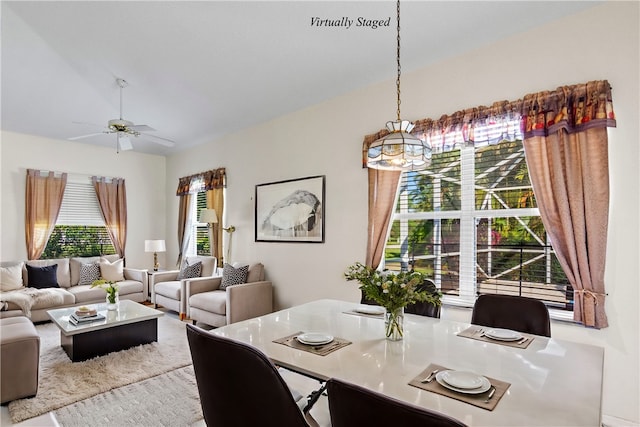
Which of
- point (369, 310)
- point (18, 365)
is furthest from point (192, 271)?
point (369, 310)

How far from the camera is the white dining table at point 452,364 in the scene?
41.8 inches

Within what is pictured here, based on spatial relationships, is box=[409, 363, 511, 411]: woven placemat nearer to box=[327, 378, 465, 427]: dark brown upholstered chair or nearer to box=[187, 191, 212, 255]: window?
box=[327, 378, 465, 427]: dark brown upholstered chair

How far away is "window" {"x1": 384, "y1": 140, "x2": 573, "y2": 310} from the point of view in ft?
8.98

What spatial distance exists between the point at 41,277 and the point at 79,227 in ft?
4.25

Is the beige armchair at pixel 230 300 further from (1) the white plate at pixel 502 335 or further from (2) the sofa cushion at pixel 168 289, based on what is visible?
(1) the white plate at pixel 502 335

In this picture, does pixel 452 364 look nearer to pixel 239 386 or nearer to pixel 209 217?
pixel 239 386

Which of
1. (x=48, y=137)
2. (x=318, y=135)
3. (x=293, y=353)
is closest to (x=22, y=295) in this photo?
(x=48, y=137)

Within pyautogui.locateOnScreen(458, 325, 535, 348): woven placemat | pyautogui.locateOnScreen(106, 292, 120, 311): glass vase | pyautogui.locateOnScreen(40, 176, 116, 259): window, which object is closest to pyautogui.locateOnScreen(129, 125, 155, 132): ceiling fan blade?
pyautogui.locateOnScreen(106, 292, 120, 311): glass vase

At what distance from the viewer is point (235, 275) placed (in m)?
4.64

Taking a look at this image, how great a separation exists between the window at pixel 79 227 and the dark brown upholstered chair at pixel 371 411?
21.1 feet

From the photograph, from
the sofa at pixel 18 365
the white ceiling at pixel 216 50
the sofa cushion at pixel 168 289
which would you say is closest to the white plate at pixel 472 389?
the white ceiling at pixel 216 50

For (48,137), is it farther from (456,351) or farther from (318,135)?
(456,351)

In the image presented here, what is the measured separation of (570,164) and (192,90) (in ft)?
12.3

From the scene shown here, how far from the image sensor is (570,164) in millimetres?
2465
